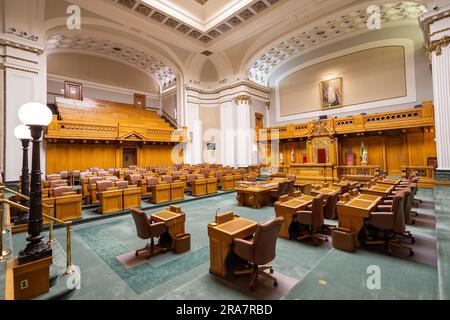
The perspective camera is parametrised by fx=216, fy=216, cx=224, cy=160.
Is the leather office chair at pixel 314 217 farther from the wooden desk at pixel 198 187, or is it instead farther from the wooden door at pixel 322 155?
the wooden door at pixel 322 155

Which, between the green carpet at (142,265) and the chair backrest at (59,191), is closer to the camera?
the green carpet at (142,265)

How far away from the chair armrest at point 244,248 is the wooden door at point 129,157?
11515 mm

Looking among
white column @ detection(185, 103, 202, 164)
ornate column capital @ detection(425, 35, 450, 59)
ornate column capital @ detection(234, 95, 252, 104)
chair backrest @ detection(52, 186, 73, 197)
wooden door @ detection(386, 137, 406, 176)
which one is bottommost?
chair backrest @ detection(52, 186, 73, 197)

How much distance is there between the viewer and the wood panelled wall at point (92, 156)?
996cm

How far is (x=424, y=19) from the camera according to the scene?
24.1 ft

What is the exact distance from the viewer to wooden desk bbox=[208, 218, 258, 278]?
2627 millimetres

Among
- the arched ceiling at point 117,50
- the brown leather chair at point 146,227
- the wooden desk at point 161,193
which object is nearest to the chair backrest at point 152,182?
the wooden desk at point 161,193

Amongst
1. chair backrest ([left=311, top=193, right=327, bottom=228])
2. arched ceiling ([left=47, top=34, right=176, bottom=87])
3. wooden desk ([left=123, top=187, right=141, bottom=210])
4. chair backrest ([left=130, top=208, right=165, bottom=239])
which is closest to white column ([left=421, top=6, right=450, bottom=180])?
chair backrest ([left=311, top=193, right=327, bottom=228])

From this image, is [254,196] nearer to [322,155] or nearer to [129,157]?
[322,155]

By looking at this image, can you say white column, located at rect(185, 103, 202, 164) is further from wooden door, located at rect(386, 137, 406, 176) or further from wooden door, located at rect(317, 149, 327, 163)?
wooden door, located at rect(386, 137, 406, 176)

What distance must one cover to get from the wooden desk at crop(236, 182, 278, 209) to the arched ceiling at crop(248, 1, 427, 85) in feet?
30.9

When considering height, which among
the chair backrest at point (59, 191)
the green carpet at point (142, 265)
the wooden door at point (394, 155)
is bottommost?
the green carpet at point (142, 265)

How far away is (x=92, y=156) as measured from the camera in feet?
36.3
